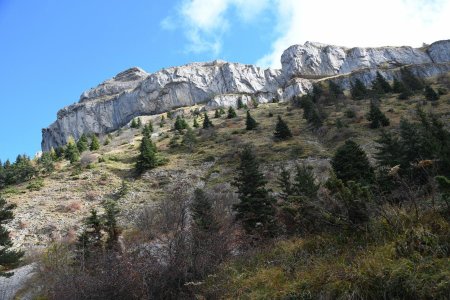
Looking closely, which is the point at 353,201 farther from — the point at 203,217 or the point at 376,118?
the point at 376,118

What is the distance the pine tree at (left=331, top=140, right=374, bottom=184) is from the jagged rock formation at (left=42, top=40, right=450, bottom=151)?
11549 cm

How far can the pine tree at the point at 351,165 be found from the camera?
62.3ft

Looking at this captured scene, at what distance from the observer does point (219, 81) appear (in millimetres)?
152250

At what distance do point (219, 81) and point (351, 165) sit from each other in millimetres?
136435

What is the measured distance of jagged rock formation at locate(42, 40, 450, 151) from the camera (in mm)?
141625

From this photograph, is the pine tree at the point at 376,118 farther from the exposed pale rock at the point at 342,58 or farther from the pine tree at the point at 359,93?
the exposed pale rock at the point at 342,58

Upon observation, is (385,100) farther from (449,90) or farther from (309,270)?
(309,270)

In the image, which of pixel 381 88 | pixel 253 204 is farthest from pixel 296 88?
pixel 253 204

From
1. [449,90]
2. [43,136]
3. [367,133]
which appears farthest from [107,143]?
[43,136]

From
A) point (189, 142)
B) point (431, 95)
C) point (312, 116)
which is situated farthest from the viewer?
point (189, 142)

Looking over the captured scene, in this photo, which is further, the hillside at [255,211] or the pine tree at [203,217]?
the pine tree at [203,217]

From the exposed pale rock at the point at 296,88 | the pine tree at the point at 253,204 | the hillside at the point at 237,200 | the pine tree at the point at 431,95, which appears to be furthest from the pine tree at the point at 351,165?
the exposed pale rock at the point at 296,88

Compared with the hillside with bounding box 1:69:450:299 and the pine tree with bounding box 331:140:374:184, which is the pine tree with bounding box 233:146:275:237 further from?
the pine tree with bounding box 331:140:374:184

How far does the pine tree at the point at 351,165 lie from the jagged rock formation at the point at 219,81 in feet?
379
